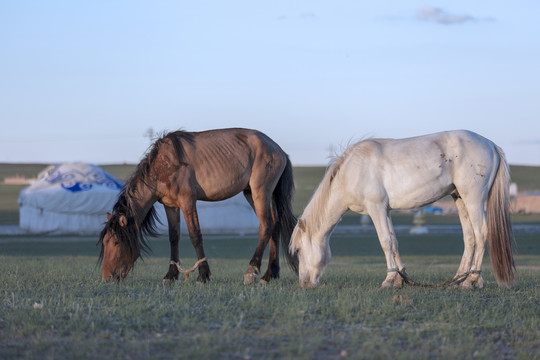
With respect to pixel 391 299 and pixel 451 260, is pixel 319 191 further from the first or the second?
pixel 451 260

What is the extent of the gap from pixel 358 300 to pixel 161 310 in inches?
67.0

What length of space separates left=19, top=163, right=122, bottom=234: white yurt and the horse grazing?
2246 cm

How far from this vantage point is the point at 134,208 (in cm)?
787

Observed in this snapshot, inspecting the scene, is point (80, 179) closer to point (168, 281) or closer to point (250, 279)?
point (168, 281)

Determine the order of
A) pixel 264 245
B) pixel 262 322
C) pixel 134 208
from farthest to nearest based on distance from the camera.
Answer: pixel 264 245 → pixel 134 208 → pixel 262 322

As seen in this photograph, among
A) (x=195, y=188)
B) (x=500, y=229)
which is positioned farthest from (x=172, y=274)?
(x=500, y=229)

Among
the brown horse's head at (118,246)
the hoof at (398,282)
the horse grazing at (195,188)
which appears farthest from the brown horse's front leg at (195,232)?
the hoof at (398,282)

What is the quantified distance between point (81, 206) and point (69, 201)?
0.59 metres

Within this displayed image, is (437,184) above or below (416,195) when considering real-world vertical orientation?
above

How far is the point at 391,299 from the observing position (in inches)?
239

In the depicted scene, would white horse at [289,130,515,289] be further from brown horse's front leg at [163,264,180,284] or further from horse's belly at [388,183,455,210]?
brown horse's front leg at [163,264,180,284]

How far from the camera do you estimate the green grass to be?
169 inches

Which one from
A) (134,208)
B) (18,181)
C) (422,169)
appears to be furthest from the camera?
(18,181)

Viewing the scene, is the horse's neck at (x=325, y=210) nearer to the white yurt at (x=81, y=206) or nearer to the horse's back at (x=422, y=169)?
the horse's back at (x=422, y=169)
